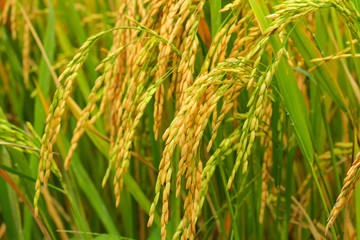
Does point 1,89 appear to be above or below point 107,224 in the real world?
above

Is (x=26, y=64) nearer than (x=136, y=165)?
No

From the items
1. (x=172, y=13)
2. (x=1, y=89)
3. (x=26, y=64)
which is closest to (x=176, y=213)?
(x=172, y=13)

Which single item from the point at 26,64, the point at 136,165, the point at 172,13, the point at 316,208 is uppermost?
the point at 172,13

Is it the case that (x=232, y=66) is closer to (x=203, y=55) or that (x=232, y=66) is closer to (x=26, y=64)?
(x=203, y=55)

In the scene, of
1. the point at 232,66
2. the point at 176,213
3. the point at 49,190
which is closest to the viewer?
the point at 232,66

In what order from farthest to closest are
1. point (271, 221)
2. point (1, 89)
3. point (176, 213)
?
point (1, 89) < point (271, 221) < point (176, 213)

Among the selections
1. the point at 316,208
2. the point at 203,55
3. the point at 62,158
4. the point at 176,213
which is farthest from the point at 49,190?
the point at 316,208
